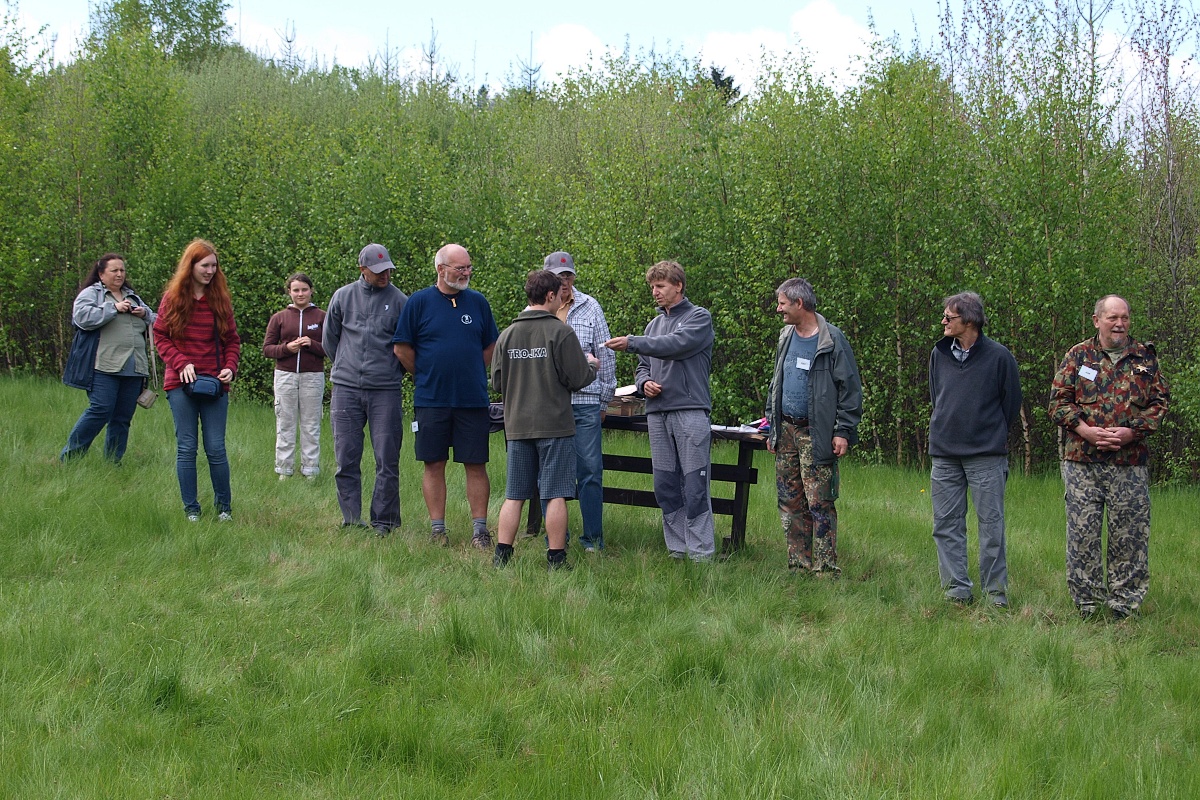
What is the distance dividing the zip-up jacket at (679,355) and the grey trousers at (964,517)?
159 cm

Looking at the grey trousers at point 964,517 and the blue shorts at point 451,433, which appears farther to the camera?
the blue shorts at point 451,433

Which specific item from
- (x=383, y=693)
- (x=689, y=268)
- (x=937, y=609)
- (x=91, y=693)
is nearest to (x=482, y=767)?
(x=383, y=693)

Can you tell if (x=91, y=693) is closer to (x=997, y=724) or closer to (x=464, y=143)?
(x=997, y=724)

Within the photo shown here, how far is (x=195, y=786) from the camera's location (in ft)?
11.7

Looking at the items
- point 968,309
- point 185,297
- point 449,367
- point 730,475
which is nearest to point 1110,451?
point 968,309

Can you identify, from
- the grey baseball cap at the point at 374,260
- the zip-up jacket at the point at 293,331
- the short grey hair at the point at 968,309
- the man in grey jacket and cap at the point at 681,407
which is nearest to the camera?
the short grey hair at the point at 968,309

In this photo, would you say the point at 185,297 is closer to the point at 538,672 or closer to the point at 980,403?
the point at 538,672

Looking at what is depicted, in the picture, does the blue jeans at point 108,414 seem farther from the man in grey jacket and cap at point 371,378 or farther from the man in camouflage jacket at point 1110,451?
the man in camouflage jacket at point 1110,451

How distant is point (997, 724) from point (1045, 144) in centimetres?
Answer: 1002

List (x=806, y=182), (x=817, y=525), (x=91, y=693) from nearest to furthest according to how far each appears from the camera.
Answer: (x=91, y=693) → (x=817, y=525) → (x=806, y=182)

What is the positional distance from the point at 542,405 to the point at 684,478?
1.21 metres

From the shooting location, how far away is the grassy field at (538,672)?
12.3ft

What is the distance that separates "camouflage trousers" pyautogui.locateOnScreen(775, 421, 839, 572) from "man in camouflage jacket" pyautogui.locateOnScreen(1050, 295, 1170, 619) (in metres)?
1.47

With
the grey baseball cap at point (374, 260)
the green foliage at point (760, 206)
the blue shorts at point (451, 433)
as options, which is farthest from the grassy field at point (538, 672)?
the green foliage at point (760, 206)
